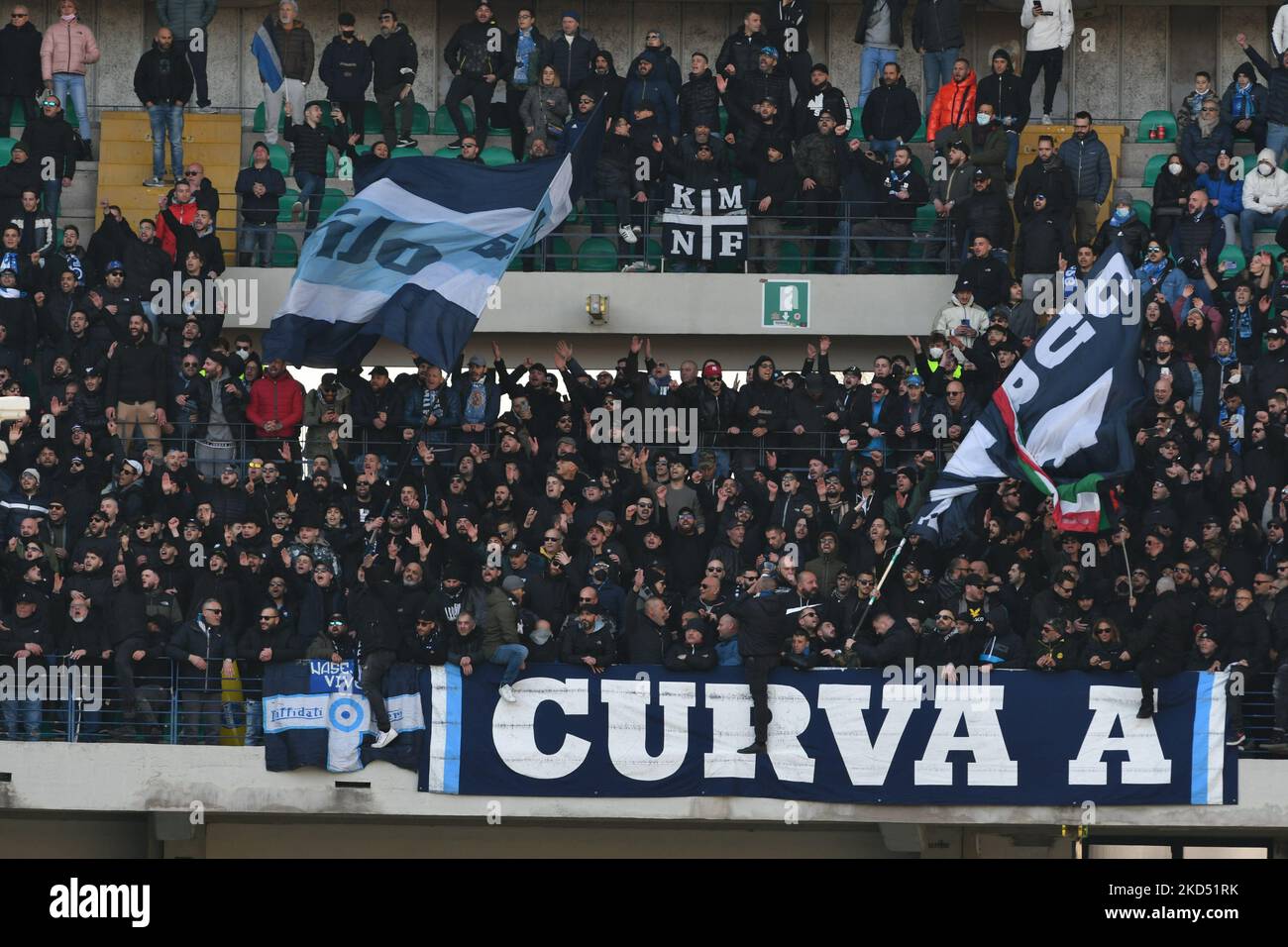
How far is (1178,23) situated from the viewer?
27.9m

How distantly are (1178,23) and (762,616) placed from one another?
1176 centimetres

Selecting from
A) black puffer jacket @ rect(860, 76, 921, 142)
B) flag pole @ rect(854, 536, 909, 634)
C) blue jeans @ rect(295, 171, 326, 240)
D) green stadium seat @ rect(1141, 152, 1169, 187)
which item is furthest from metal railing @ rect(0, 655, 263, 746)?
green stadium seat @ rect(1141, 152, 1169, 187)

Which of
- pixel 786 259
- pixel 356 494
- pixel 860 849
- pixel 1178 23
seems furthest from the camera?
pixel 1178 23

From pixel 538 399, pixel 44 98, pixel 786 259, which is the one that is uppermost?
pixel 44 98

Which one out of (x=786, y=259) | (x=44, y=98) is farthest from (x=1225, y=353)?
(x=44, y=98)

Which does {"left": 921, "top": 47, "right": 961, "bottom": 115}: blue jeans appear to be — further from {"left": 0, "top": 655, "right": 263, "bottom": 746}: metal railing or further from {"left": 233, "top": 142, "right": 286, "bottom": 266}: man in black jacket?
{"left": 0, "top": 655, "right": 263, "bottom": 746}: metal railing

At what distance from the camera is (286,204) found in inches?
980

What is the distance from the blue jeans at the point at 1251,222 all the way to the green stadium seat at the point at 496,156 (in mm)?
7298

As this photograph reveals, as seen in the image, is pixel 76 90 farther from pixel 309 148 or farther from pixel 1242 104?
pixel 1242 104

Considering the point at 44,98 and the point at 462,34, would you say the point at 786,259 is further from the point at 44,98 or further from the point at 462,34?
the point at 44,98

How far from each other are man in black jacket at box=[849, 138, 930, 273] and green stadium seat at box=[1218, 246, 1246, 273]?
2.86m

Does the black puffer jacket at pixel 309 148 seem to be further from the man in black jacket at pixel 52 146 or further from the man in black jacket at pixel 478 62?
the man in black jacket at pixel 52 146

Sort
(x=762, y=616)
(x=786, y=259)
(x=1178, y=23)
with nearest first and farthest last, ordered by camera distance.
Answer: (x=762, y=616), (x=786, y=259), (x=1178, y=23)

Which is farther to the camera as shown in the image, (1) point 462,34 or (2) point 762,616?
(1) point 462,34
